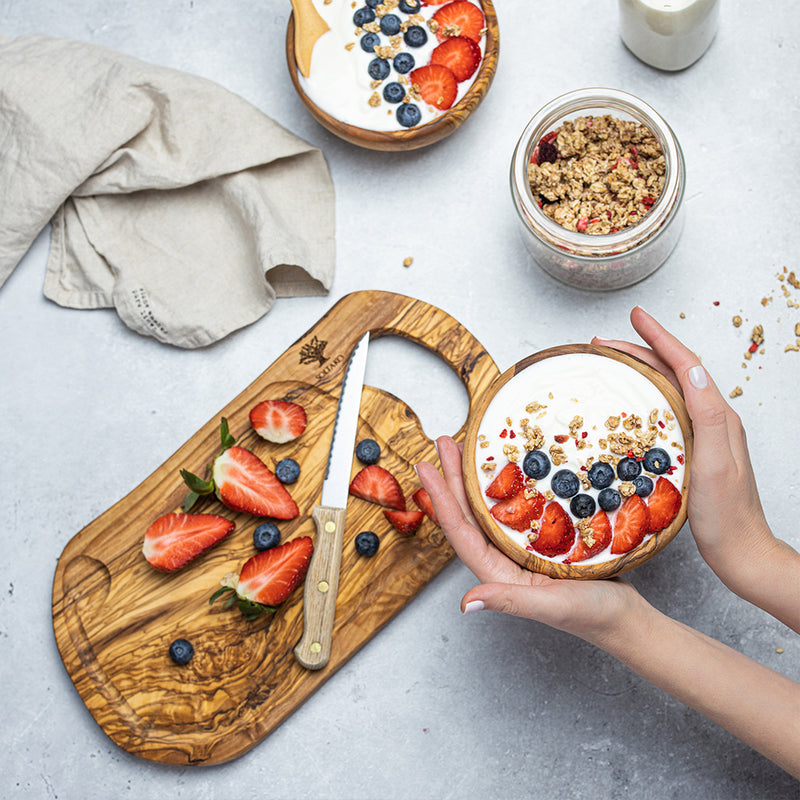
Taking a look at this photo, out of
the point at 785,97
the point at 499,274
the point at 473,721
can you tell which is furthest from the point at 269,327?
the point at 785,97

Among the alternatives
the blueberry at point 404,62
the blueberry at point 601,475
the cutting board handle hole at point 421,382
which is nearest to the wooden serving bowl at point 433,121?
the blueberry at point 404,62

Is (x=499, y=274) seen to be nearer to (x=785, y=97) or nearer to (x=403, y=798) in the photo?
(x=785, y=97)

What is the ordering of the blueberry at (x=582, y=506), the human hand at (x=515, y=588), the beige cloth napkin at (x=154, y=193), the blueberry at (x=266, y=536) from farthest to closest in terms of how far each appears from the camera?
the beige cloth napkin at (x=154, y=193), the blueberry at (x=266, y=536), the blueberry at (x=582, y=506), the human hand at (x=515, y=588)

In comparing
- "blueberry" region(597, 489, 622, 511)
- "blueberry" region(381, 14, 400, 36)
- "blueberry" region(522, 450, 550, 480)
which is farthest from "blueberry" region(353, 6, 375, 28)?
"blueberry" region(597, 489, 622, 511)

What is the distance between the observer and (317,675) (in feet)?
5.28

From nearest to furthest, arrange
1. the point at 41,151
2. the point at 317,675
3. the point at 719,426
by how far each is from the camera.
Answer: the point at 719,426 < the point at 317,675 < the point at 41,151

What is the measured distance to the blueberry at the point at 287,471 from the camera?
5.40ft

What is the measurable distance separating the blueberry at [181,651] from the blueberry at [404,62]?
3.92 feet

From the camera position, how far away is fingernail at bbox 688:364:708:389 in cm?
136

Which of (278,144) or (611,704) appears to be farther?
(278,144)

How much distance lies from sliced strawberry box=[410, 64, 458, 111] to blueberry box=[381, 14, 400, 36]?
96 millimetres

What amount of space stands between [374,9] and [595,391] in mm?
901

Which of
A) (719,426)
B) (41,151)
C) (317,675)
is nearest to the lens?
(719,426)

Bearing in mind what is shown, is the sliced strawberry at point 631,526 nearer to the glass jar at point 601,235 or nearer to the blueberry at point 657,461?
the blueberry at point 657,461
